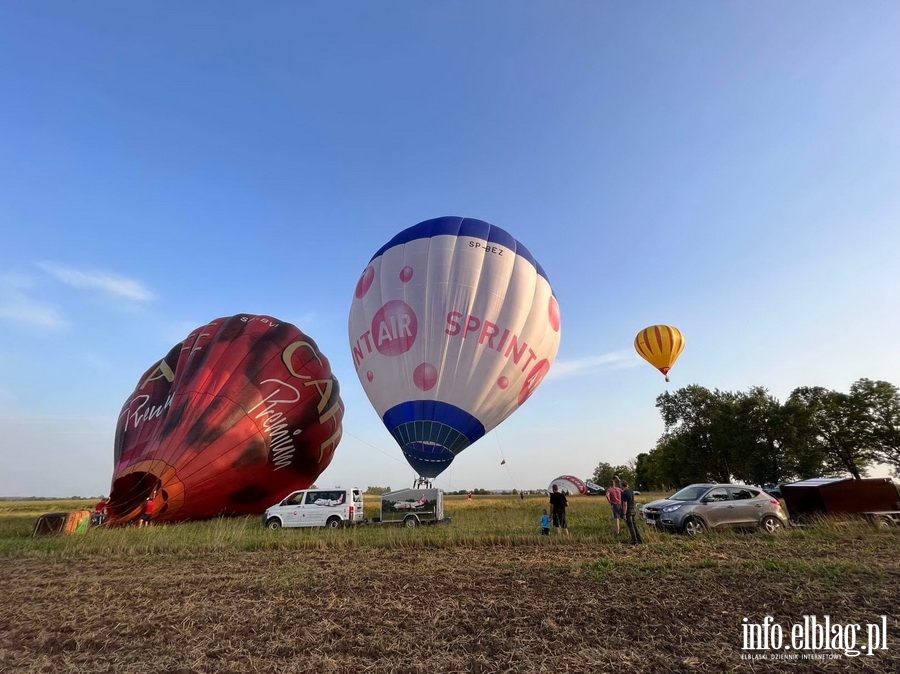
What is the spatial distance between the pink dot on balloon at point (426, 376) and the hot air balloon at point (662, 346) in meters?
17.4

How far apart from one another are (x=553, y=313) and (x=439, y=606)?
16382 millimetres

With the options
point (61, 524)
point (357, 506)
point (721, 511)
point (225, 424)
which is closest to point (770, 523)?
point (721, 511)

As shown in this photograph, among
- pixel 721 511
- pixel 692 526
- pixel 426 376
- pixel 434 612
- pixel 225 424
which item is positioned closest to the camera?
pixel 434 612

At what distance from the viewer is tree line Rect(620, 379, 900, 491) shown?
1572 inches

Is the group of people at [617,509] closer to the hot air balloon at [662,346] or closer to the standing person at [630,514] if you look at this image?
the standing person at [630,514]

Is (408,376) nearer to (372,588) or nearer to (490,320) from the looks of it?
(490,320)

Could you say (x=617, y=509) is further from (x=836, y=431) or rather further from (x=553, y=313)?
(x=836, y=431)

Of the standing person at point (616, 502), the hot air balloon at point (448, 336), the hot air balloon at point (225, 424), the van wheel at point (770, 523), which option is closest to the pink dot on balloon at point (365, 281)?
the hot air balloon at point (448, 336)

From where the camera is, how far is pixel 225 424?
1670 centimetres

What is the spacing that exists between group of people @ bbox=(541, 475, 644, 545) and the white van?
7091 millimetres

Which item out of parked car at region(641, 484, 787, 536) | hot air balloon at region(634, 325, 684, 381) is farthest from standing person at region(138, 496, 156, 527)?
hot air balloon at region(634, 325, 684, 381)

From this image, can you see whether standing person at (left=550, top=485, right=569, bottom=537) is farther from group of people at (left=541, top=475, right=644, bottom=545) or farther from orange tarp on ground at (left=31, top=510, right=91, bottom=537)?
orange tarp on ground at (left=31, top=510, right=91, bottom=537)

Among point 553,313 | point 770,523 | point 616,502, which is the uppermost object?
point 553,313

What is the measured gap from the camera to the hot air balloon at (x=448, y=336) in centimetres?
1817
